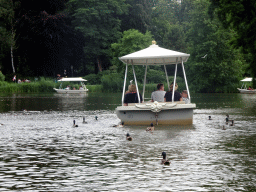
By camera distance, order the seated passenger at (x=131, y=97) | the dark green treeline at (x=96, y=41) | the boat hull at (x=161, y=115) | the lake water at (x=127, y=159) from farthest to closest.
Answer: the dark green treeline at (x=96, y=41) < the seated passenger at (x=131, y=97) < the boat hull at (x=161, y=115) < the lake water at (x=127, y=159)

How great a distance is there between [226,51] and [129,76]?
16.5 m

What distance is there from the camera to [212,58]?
79.6 m

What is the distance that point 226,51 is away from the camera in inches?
3152

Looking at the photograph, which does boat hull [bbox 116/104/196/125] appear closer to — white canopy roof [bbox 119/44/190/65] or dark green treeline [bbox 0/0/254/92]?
white canopy roof [bbox 119/44/190/65]

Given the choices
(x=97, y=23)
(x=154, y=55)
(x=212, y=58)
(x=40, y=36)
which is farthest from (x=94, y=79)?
(x=154, y=55)

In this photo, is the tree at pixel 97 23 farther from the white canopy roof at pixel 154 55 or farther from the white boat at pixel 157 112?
the white boat at pixel 157 112

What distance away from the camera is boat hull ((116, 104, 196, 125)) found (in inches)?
813

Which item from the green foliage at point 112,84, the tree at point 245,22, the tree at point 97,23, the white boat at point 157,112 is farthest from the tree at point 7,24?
the tree at point 245,22

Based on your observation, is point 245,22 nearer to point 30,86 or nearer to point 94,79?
point 30,86

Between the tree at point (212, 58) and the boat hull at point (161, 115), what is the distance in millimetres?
58233

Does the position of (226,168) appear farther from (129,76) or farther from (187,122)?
(129,76)

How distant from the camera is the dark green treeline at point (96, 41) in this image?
242ft

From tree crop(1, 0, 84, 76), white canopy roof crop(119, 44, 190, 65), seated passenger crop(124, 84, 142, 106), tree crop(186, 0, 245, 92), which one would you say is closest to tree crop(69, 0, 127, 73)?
tree crop(1, 0, 84, 76)

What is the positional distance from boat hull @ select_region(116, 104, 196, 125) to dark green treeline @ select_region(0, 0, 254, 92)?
5222 centimetres
